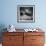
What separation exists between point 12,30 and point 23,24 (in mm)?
582

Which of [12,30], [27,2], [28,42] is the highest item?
[27,2]

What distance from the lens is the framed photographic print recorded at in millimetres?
4129

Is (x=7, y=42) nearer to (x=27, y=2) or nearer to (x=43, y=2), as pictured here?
(x=27, y=2)

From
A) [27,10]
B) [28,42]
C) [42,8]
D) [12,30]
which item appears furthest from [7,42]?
[42,8]

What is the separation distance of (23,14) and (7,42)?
1059 millimetres

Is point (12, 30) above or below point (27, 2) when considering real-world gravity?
below

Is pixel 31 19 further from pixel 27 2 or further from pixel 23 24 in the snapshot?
pixel 27 2

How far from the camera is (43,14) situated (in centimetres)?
417

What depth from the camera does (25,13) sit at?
4.16 m

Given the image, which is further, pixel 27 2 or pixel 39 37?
pixel 27 2

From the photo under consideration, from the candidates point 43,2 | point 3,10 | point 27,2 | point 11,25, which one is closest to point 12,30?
point 11,25

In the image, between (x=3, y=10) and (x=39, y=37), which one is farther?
(x=3, y=10)

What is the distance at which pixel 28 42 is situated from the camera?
3680 millimetres

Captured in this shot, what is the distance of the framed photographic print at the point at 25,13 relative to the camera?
4129 mm
